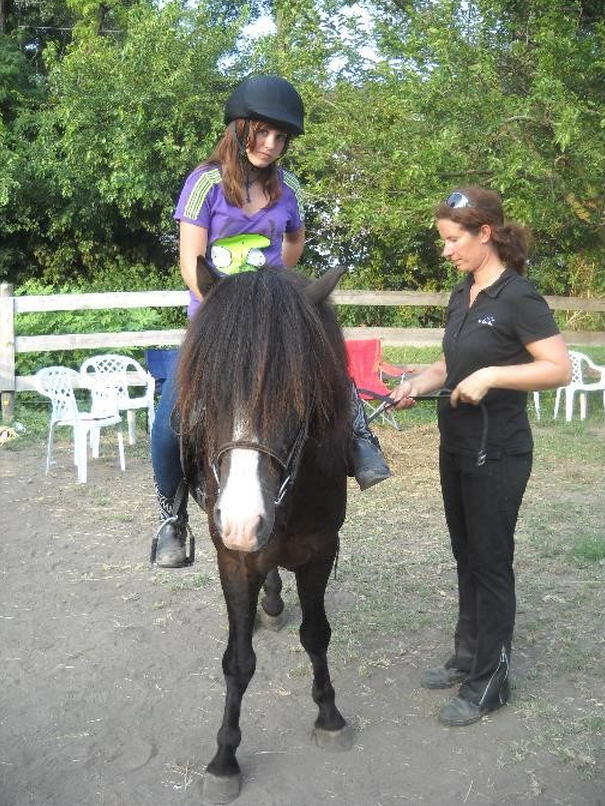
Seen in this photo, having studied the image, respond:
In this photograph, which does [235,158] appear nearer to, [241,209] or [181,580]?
[241,209]

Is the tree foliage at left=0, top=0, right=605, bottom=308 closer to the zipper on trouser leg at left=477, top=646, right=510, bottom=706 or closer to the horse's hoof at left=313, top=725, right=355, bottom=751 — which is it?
the zipper on trouser leg at left=477, top=646, right=510, bottom=706

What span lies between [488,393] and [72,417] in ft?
18.1

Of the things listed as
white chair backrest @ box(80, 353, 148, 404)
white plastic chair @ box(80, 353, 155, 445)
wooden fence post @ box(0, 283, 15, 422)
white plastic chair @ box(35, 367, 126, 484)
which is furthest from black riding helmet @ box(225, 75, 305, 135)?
wooden fence post @ box(0, 283, 15, 422)

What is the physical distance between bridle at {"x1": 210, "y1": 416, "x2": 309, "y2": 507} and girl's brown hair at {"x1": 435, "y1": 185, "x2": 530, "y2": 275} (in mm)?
1150

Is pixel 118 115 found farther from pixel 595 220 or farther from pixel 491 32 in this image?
pixel 595 220

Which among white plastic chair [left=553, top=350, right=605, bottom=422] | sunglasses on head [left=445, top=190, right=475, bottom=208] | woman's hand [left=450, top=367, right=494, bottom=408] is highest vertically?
sunglasses on head [left=445, top=190, right=475, bottom=208]

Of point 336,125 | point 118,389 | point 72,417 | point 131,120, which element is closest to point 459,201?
point 72,417

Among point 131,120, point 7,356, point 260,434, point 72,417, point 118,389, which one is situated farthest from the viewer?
point 131,120

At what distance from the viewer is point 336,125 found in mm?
12125

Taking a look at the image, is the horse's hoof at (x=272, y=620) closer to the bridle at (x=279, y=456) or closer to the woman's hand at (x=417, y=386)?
the woman's hand at (x=417, y=386)

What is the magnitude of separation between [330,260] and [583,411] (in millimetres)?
8162

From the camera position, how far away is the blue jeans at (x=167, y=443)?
3.07 m

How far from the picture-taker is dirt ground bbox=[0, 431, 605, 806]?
3.00 m

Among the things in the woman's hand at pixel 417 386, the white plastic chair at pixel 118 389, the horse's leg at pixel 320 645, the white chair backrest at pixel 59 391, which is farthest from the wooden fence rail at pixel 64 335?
the horse's leg at pixel 320 645
